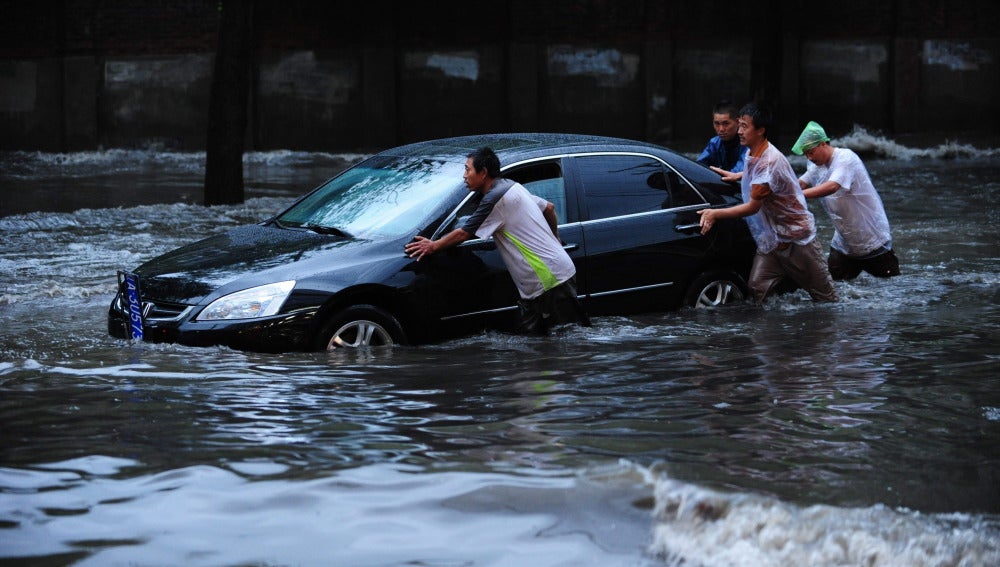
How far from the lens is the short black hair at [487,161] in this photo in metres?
8.27

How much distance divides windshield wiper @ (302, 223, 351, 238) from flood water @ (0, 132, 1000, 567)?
939 millimetres

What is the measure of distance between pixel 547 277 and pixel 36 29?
2068cm

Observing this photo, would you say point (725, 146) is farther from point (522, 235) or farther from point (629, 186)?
point (522, 235)

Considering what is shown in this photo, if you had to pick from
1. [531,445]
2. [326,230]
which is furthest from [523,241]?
[531,445]

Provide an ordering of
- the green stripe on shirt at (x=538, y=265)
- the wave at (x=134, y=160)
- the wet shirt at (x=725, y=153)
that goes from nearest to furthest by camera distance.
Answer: the green stripe on shirt at (x=538, y=265) < the wet shirt at (x=725, y=153) < the wave at (x=134, y=160)

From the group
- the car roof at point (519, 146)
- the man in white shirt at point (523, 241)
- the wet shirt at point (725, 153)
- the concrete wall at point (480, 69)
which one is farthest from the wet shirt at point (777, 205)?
the concrete wall at point (480, 69)

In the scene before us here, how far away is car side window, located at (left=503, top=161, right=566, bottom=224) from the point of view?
8.89 metres

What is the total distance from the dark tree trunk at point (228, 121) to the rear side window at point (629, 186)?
9094 millimetres

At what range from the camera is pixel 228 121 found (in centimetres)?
1745

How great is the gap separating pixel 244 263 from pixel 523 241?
171 centimetres

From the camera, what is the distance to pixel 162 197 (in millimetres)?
19328

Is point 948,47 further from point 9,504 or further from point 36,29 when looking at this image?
point 9,504

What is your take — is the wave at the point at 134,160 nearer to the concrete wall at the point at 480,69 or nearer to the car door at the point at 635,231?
the concrete wall at the point at 480,69

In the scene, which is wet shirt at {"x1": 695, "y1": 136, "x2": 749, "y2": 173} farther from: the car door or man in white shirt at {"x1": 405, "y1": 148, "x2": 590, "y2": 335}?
man in white shirt at {"x1": 405, "y1": 148, "x2": 590, "y2": 335}
